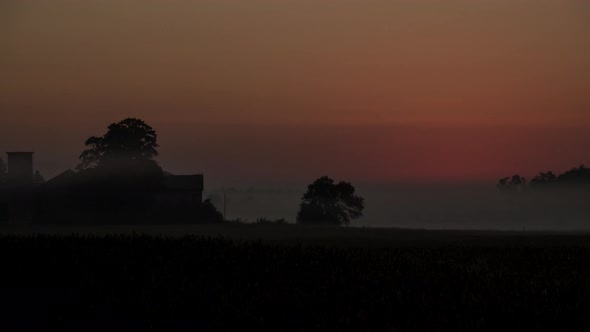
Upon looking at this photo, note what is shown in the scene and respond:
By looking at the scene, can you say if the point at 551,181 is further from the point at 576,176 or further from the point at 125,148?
the point at 125,148

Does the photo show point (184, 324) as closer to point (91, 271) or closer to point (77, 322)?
point (77, 322)

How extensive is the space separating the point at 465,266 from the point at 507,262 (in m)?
2.91

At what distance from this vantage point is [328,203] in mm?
99000

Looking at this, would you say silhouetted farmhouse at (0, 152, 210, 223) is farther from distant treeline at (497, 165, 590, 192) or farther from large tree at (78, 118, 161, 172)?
distant treeline at (497, 165, 590, 192)

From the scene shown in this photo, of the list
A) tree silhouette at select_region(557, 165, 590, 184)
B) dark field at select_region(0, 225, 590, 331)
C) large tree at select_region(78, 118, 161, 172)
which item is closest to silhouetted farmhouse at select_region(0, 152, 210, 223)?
large tree at select_region(78, 118, 161, 172)

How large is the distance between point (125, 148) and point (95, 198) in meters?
5.98

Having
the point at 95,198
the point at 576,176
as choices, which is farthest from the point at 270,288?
the point at 576,176

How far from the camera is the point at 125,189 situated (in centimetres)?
7762

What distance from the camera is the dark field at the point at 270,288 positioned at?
16.9 m

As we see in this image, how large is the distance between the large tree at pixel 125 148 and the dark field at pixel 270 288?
173 ft

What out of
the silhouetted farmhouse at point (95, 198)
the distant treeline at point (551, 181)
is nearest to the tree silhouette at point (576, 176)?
the distant treeline at point (551, 181)

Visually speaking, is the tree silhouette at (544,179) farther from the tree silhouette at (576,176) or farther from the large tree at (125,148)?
the large tree at (125,148)

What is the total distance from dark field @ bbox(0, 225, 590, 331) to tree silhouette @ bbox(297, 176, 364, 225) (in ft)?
229

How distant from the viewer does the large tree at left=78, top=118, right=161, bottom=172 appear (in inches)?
3120
